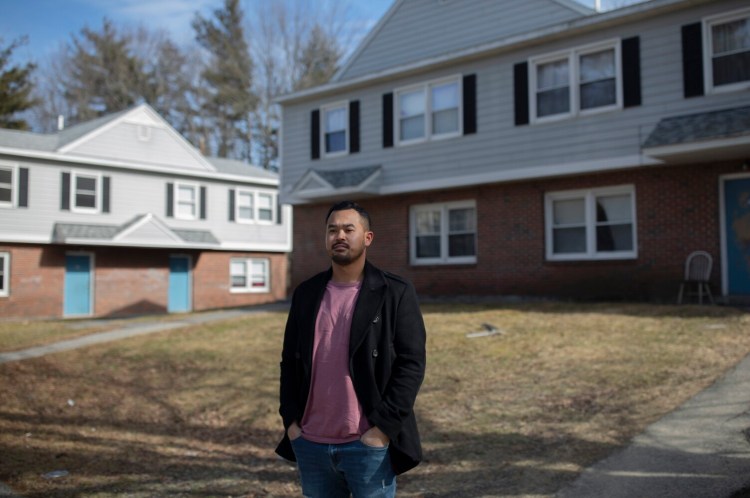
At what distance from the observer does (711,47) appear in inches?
512

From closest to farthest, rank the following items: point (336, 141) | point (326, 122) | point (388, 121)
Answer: point (388, 121) → point (336, 141) → point (326, 122)

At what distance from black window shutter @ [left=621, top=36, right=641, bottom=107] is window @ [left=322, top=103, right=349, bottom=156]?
7.62 meters

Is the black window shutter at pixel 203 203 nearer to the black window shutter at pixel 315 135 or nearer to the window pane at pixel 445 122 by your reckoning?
the black window shutter at pixel 315 135

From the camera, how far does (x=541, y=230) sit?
50.2ft

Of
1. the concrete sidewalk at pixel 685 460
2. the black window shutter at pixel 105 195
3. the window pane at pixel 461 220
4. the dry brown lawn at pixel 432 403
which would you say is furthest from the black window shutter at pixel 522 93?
the black window shutter at pixel 105 195

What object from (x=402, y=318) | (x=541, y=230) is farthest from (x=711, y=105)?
(x=402, y=318)

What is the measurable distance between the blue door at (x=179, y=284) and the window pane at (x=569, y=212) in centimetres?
1685

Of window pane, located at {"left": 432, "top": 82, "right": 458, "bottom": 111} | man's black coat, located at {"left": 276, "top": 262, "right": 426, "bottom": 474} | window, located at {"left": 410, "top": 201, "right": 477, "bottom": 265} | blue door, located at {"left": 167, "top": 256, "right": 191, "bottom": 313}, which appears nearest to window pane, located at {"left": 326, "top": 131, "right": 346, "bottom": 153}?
window, located at {"left": 410, "top": 201, "right": 477, "bottom": 265}

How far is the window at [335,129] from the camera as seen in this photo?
62.2ft

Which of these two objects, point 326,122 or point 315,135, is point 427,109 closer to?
point 326,122

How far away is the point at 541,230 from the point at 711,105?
13.9 ft

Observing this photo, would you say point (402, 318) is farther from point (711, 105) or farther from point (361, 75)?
point (361, 75)

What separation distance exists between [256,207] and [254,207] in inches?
3.8

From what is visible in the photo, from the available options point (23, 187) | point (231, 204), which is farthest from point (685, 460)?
point (231, 204)
